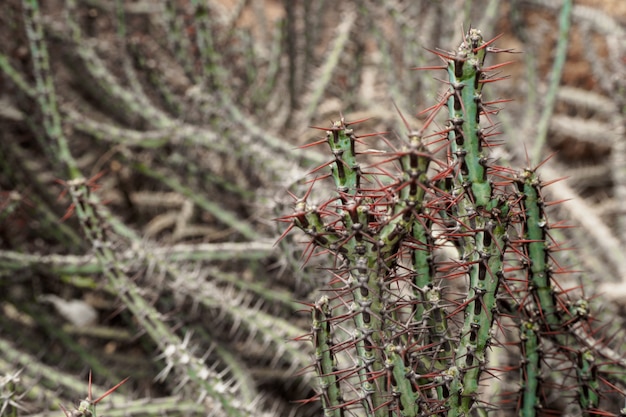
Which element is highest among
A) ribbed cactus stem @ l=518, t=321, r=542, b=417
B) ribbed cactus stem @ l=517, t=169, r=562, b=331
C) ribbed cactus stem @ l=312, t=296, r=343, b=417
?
ribbed cactus stem @ l=517, t=169, r=562, b=331

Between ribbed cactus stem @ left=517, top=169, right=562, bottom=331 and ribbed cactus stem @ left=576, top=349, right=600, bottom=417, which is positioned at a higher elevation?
ribbed cactus stem @ left=517, top=169, right=562, bottom=331

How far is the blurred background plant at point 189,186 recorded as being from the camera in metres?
1.50

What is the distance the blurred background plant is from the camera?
1499mm

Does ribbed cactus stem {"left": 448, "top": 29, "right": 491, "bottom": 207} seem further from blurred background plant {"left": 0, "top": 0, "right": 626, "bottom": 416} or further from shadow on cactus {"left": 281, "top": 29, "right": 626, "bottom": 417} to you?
blurred background plant {"left": 0, "top": 0, "right": 626, "bottom": 416}

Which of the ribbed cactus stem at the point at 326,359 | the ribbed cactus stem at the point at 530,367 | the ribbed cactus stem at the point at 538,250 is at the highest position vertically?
A: the ribbed cactus stem at the point at 538,250

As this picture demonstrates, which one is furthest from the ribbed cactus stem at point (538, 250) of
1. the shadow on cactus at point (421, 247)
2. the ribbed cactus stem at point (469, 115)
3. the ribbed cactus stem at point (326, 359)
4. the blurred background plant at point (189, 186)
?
the blurred background plant at point (189, 186)

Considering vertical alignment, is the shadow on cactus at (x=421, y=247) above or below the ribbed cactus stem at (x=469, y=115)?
below

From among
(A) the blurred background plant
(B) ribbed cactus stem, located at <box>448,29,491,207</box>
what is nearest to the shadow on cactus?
(B) ribbed cactus stem, located at <box>448,29,491,207</box>

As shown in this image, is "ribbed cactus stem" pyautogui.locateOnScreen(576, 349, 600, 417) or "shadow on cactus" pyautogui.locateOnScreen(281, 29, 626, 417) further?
"ribbed cactus stem" pyautogui.locateOnScreen(576, 349, 600, 417)

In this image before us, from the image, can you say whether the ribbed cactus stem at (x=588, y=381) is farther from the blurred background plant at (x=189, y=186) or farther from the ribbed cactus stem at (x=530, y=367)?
the blurred background plant at (x=189, y=186)

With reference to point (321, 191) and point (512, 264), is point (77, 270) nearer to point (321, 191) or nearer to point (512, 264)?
point (321, 191)

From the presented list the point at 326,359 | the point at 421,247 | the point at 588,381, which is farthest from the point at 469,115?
the point at 588,381

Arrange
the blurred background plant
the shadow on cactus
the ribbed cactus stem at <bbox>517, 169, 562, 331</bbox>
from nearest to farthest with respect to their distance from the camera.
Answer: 1. the shadow on cactus
2. the ribbed cactus stem at <bbox>517, 169, 562, 331</bbox>
3. the blurred background plant

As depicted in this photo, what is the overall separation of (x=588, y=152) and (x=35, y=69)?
219cm
